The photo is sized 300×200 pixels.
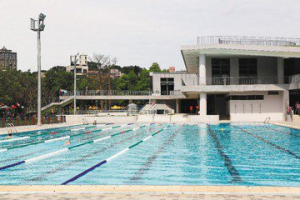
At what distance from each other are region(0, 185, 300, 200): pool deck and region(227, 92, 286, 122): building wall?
27.9 meters

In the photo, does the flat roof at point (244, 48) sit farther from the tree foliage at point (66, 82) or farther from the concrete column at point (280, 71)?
the tree foliage at point (66, 82)

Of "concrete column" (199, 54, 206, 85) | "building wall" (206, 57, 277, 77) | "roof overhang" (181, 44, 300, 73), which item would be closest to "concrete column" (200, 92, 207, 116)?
"concrete column" (199, 54, 206, 85)

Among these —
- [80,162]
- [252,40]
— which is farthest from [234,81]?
[80,162]

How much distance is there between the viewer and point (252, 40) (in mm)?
32062

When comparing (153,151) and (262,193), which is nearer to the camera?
(262,193)

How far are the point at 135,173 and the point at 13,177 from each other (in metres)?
2.65

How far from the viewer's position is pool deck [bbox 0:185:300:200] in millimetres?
4898

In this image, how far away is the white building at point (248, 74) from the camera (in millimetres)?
30703

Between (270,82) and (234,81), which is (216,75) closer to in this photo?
(234,81)

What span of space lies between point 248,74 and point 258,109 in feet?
14.8

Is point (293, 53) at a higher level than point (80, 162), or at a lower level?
higher

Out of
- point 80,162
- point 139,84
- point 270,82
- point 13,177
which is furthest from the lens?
point 139,84

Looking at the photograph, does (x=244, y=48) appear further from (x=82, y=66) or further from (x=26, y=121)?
(x=82, y=66)

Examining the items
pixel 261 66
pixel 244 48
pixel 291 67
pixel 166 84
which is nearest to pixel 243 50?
pixel 244 48
